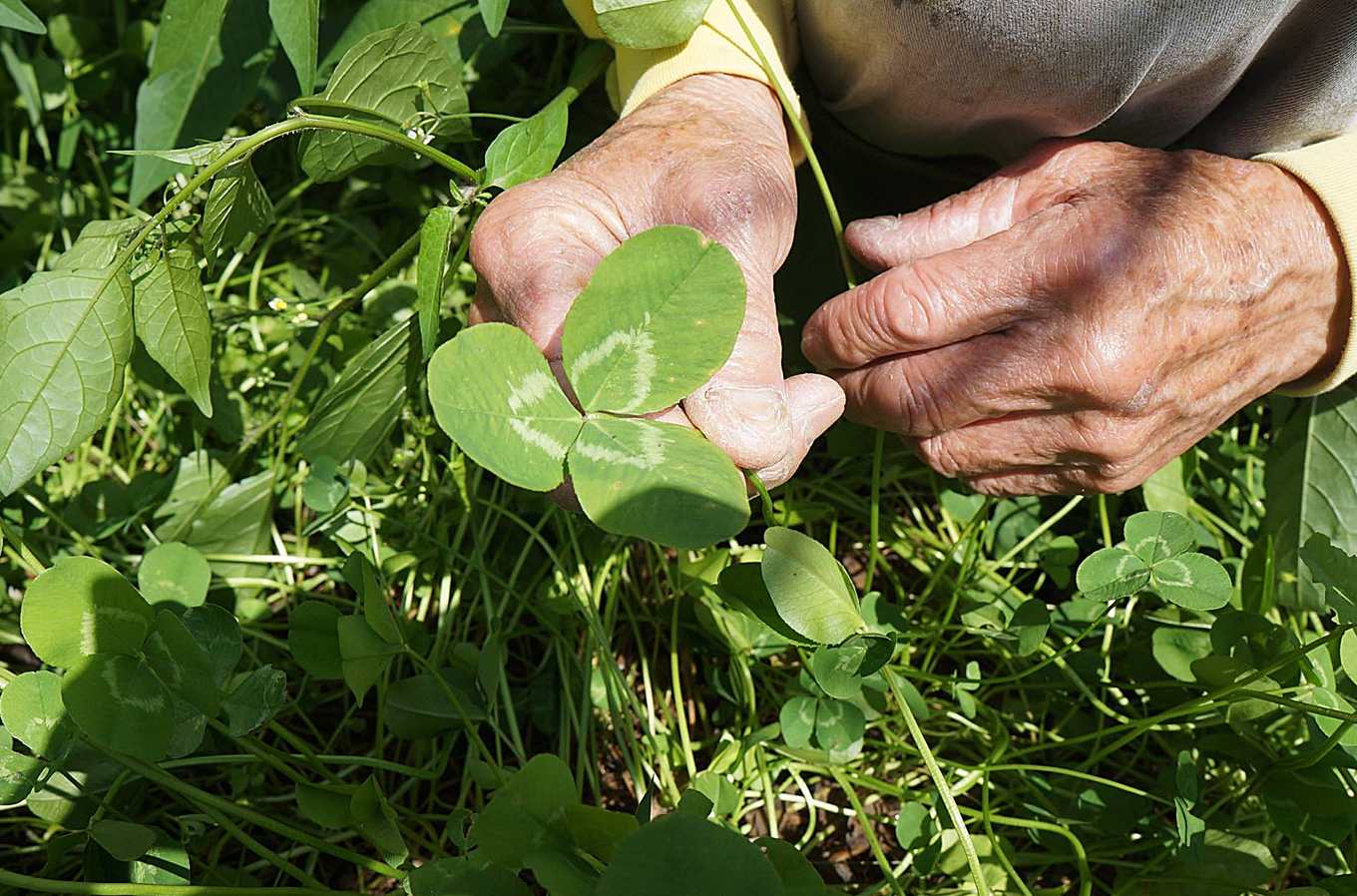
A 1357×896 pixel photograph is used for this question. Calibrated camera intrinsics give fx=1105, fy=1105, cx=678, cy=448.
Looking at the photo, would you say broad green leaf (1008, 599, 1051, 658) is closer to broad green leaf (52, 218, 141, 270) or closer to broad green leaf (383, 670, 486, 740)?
broad green leaf (383, 670, 486, 740)

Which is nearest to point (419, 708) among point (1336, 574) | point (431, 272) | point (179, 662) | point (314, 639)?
point (314, 639)

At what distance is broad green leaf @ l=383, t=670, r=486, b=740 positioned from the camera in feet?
3.09

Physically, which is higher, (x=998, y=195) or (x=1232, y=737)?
(x=998, y=195)

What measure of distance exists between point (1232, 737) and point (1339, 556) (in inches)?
9.3

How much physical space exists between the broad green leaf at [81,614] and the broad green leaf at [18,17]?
1.39ft

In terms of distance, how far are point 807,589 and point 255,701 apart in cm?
42

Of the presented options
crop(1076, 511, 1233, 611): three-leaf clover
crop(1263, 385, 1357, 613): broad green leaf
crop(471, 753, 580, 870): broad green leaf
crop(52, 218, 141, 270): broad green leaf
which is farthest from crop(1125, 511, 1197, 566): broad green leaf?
crop(52, 218, 141, 270): broad green leaf

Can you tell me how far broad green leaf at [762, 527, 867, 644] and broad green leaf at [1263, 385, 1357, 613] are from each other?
72 cm

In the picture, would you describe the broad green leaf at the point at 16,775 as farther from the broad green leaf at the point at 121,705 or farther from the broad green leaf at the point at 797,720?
the broad green leaf at the point at 797,720

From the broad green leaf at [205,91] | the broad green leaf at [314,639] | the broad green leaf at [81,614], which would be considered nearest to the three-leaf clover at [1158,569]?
the broad green leaf at [314,639]

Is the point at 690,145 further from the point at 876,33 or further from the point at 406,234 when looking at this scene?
the point at 406,234

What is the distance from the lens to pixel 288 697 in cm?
110

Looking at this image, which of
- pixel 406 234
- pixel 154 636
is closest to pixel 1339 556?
pixel 154 636

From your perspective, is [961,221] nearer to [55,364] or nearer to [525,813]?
[525,813]
